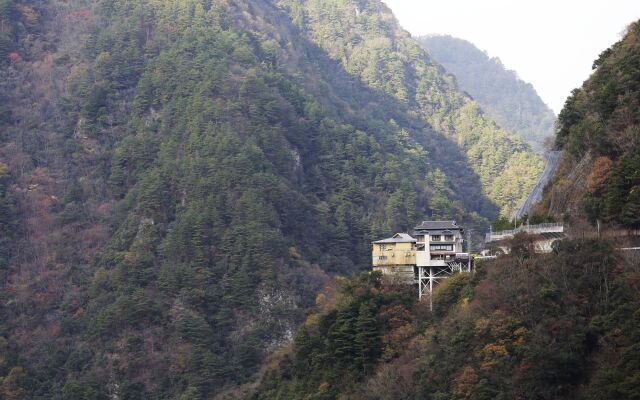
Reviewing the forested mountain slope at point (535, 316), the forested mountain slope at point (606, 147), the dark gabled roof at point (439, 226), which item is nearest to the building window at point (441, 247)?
the dark gabled roof at point (439, 226)

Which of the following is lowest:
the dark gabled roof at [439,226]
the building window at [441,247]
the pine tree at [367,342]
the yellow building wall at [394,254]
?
the pine tree at [367,342]

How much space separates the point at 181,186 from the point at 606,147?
4483 cm

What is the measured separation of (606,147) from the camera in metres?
51.6

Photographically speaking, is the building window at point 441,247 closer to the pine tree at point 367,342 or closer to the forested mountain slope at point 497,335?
the forested mountain slope at point 497,335

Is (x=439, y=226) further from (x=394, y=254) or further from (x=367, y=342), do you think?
(x=367, y=342)

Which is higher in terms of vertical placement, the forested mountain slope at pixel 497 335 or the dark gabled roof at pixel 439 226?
the dark gabled roof at pixel 439 226

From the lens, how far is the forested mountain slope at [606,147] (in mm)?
47250

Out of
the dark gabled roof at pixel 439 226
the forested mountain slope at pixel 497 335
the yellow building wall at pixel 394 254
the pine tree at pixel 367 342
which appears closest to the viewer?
the forested mountain slope at pixel 497 335

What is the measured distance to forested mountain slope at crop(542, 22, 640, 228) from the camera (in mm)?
47250

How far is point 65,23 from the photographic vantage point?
115 meters

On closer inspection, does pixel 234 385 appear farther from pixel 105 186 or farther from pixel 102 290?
pixel 105 186

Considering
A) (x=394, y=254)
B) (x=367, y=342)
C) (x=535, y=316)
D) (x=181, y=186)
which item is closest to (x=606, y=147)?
(x=535, y=316)

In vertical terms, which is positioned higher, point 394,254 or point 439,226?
point 439,226

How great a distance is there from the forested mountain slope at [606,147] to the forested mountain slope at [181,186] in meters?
29.2
